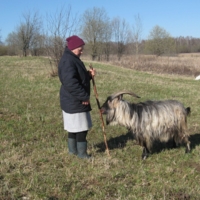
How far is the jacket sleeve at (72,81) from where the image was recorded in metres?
4.85

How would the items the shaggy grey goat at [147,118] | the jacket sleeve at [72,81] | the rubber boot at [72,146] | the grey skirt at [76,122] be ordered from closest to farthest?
the jacket sleeve at [72,81], the grey skirt at [76,122], the rubber boot at [72,146], the shaggy grey goat at [147,118]

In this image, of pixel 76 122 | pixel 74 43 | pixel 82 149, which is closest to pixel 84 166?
pixel 82 149

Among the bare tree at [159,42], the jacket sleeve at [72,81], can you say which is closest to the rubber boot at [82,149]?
the jacket sleeve at [72,81]

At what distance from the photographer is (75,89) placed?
4.87 meters

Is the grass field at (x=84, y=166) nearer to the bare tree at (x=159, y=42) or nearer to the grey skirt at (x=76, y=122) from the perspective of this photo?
the grey skirt at (x=76, y=122)

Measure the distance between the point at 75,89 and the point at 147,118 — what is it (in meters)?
1.69

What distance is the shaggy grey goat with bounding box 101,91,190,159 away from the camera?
18.4 feet

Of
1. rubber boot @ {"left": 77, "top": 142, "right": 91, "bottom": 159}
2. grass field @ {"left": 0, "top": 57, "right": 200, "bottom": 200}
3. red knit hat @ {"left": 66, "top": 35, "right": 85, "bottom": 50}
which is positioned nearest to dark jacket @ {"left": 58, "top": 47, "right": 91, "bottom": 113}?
red knit hat @ {"left": 66, "top": 35, "right": 85, "bottom": 50}

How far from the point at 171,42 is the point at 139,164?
60871 millimetres

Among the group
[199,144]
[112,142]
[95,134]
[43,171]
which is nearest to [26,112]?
[95,134]

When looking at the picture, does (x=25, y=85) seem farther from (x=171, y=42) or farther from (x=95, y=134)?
(x=171, y=42)

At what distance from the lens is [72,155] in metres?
5.47

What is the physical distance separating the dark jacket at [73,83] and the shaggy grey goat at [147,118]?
654 mm

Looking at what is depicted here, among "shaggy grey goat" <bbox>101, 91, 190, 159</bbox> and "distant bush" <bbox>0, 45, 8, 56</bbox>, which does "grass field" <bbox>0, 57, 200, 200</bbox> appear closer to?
"shaggy grey goat" <bbox>101, 91, 190, 159</bbox>
